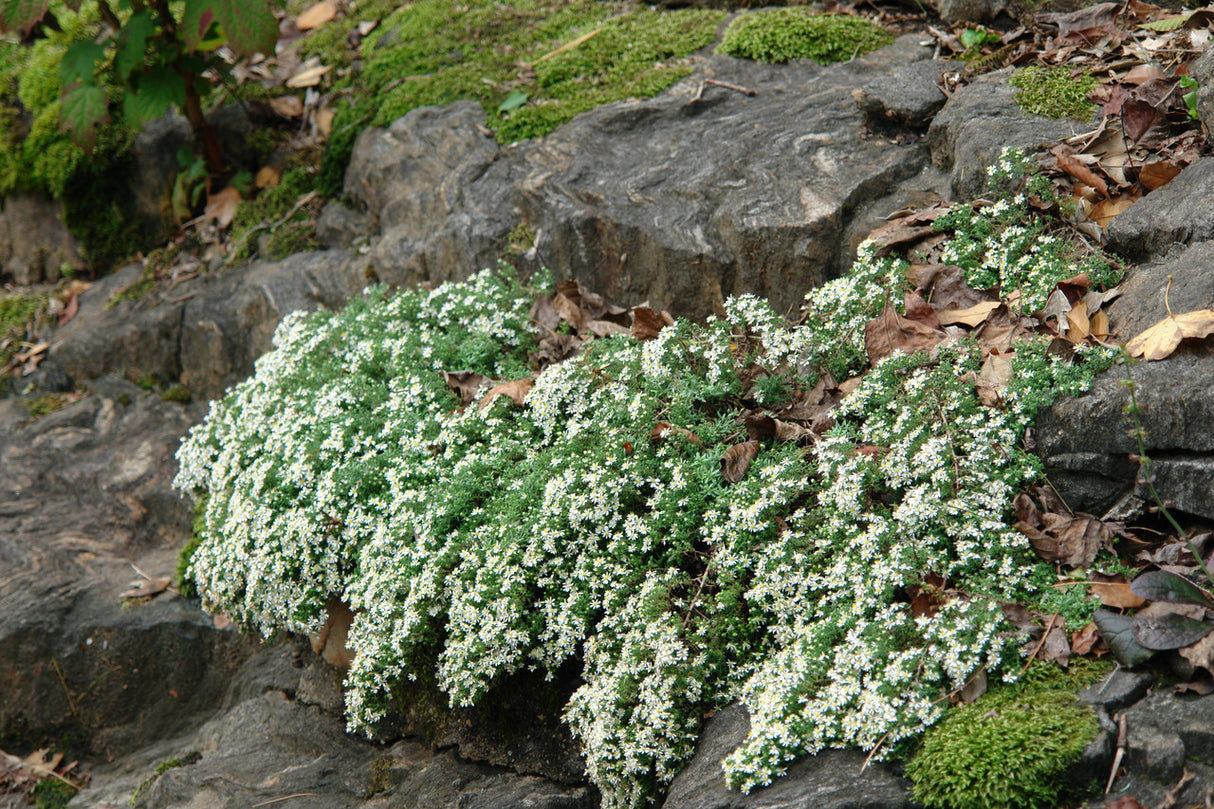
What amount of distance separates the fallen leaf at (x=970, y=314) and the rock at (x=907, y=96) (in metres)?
1.53

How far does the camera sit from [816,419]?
373cm

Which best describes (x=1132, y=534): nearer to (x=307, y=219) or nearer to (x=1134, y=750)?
(x=1134, y=750)

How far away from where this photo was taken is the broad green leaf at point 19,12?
5.62 m

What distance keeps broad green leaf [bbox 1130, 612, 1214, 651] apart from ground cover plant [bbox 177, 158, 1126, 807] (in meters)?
0.37

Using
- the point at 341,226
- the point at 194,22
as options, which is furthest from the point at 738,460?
the point at 194,22

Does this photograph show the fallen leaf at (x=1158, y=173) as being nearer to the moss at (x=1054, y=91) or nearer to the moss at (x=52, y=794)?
the moss at (x=1054, y=91)

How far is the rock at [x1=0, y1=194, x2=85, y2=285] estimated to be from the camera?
25.4 feet

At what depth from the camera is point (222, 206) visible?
7.15 m

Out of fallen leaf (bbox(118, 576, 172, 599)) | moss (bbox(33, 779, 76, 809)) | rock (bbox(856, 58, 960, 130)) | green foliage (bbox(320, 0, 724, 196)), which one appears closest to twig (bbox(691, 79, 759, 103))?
green foliage (bbox(320, 0, 724, 196))

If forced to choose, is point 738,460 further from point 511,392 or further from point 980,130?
point 980,130

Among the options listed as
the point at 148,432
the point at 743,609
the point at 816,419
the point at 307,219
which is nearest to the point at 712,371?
the point at 816,419

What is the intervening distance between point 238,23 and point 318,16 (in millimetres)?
2708

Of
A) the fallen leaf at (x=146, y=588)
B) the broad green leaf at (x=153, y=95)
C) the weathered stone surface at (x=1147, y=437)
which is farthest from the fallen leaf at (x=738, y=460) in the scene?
the broad green leaf at (x=153, y=95)

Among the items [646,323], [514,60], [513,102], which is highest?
[514,60]
